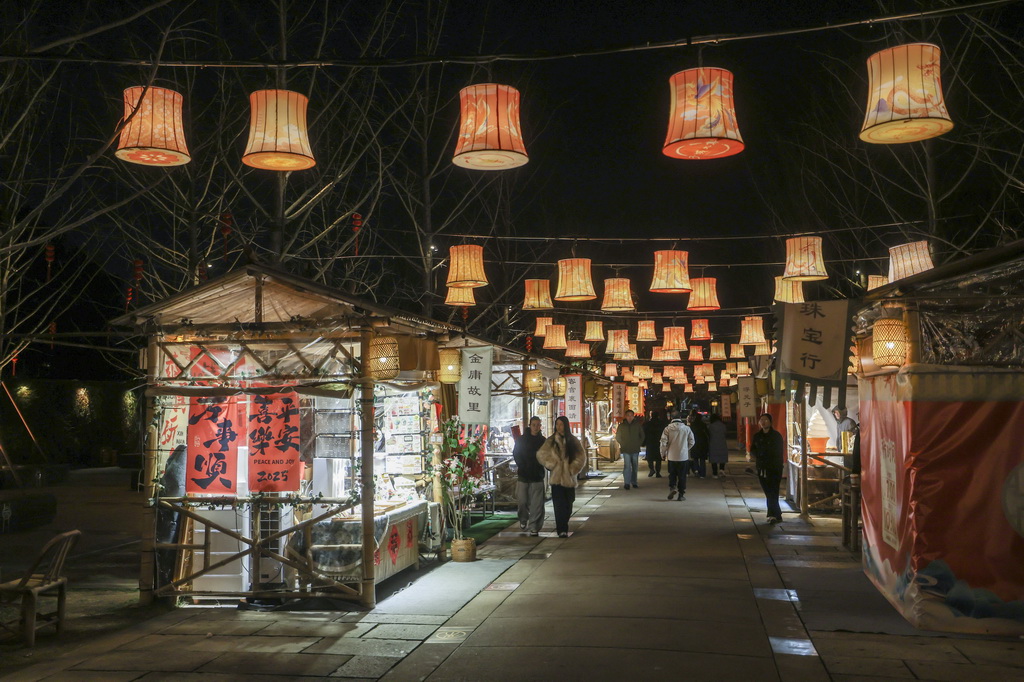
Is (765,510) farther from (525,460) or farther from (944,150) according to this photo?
(944,150)

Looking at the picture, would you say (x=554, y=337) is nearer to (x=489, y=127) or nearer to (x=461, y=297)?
(x=461, y=297)

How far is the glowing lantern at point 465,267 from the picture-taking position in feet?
48.6

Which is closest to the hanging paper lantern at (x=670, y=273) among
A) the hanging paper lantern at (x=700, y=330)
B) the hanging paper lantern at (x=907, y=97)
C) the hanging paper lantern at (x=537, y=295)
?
the hanging paper lantern at (x=537, y=295)

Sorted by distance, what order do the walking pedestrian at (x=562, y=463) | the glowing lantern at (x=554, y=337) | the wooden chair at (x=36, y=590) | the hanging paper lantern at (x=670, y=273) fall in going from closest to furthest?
the wooden chair at (x=36, y=590), the walking pedestrian at (x=562, y=463), the hanging paper lantern at (x=670, y=273), the glowing lantern at (x=554, y=337)

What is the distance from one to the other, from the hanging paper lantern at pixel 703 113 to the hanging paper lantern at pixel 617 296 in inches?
381

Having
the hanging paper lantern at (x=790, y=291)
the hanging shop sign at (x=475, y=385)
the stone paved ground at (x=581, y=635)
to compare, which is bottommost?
the stone paved ground at (x=581, y=635)

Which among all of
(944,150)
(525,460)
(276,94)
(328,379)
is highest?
(944,150)

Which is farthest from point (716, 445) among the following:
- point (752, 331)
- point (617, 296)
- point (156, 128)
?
point (156, 128)

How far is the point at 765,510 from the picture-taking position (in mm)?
18484

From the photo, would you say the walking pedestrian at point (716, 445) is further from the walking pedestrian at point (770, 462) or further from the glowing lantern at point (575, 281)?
the glowing lantern at point (575, 281)

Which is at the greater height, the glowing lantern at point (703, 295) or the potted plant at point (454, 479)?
the glowing lantern at point (703, 295)

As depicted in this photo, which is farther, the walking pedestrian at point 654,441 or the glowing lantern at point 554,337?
the walking pedestrian at point 654,441

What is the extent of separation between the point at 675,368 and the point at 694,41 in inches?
1320

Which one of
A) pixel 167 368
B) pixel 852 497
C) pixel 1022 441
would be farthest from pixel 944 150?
pixel 167 368
